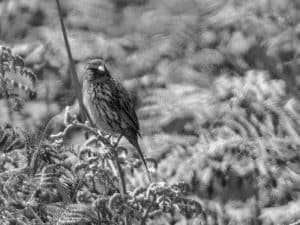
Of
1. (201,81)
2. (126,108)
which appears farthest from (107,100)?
(201,81)

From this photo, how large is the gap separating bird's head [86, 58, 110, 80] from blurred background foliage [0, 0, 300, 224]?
29cm

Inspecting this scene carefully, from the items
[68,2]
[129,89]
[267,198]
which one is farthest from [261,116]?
[68,2]

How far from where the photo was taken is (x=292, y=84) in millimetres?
4395

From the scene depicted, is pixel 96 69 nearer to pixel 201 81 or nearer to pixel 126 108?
pixel 126 108

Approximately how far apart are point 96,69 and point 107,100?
20cm

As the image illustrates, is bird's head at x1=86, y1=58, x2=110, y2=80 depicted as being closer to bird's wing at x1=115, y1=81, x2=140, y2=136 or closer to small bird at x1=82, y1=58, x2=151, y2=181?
small bird at x1=82, y1=58, x2=151, y2=181

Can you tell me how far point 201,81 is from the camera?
456 centimetres

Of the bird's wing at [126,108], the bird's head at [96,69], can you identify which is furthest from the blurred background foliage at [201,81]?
the bird's head at [96,69]

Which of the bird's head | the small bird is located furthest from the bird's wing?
the bird's head

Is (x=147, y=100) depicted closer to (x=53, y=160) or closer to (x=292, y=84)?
(x=292, y=84)

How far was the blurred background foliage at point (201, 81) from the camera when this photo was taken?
12.8ft

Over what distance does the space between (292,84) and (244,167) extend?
0.79 m

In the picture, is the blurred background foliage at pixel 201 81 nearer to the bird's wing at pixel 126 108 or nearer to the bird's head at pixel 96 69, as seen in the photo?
the bird's wing at pixel 126 108

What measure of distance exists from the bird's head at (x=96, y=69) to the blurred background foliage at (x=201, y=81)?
0.96 ft
